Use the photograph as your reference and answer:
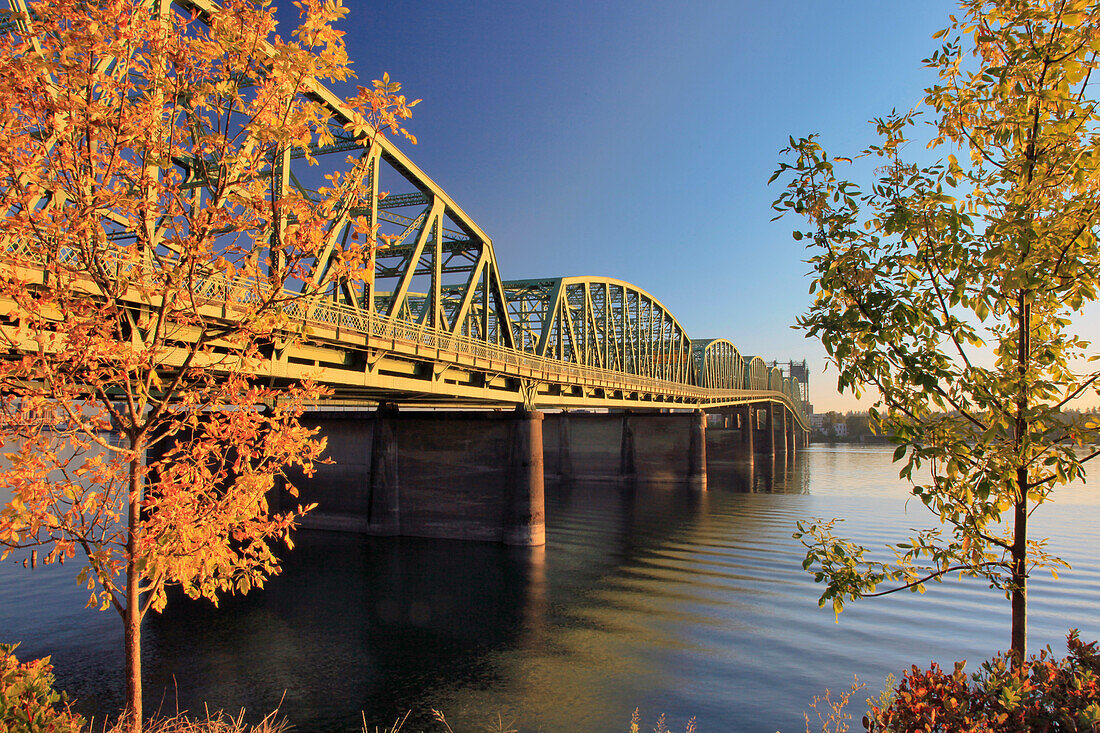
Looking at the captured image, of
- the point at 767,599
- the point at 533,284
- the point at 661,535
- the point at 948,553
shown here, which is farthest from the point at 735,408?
the point at 948,553

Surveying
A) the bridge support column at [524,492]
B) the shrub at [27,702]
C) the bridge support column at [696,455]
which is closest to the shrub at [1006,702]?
the shrub at [27,702]

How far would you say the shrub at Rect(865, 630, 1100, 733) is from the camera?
16.6 ft

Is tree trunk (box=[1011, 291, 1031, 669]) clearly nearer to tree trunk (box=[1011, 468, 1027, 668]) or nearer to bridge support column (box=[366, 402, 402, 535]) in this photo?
tree trunk (box=[1011, 468, 1027, 668])

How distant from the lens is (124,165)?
19.9 feet

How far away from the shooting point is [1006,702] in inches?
199

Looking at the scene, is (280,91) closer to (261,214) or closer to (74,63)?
(261,214)

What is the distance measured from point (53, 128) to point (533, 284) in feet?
176

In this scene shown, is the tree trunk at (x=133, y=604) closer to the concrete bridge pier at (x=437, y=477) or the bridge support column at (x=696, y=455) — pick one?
the concrete bridge pier at (x=437, y=477)

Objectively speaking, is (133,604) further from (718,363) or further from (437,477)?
(718,363)

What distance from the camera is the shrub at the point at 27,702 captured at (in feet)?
20.8

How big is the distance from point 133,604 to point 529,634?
57.3 feet

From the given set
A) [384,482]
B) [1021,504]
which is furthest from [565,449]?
[1021,504]

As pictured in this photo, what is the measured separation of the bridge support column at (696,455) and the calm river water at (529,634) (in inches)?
1458

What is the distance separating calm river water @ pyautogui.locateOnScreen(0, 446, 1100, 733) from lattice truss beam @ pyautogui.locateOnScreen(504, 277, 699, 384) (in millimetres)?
22705
